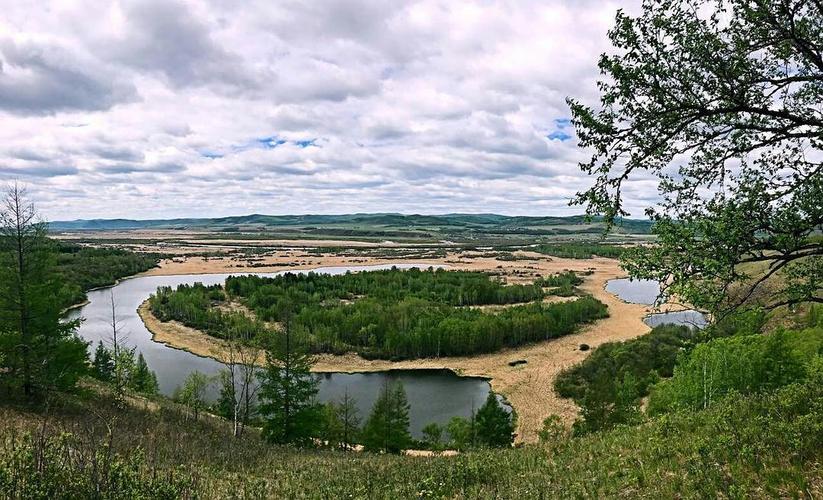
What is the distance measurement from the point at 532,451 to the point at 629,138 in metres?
9.77

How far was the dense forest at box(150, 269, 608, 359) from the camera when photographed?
215ft

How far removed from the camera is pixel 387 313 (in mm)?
74438

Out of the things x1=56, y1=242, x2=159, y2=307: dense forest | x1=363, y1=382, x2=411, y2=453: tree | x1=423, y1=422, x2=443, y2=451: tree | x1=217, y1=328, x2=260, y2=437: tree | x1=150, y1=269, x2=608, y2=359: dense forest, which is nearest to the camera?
x1=217, y1=328, x2=260, y2=437: tree

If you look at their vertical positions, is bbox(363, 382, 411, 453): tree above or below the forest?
below

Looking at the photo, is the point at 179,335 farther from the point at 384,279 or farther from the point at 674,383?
the point at 674,383

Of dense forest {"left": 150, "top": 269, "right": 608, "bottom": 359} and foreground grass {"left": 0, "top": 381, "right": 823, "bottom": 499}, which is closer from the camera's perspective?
foreground grass {"left": 0, "top": 381, "right": 823, "bottom": 499}

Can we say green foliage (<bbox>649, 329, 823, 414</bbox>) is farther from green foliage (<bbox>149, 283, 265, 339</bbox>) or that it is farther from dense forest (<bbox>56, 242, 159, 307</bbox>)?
dense forest (<bbox>56, 242, 159, 307</bbox>)

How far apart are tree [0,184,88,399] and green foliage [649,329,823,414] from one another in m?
28.0

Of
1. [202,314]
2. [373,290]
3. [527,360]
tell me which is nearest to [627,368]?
[527,360]

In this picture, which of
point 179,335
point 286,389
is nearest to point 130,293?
point 179,335

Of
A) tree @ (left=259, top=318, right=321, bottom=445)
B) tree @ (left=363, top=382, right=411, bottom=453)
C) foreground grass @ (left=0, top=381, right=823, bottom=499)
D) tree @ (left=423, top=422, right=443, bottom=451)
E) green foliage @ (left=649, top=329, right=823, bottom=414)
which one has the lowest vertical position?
tree @ (left=423, top=422, right=443, bottom=451)

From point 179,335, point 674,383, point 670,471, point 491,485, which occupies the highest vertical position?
point 670,471

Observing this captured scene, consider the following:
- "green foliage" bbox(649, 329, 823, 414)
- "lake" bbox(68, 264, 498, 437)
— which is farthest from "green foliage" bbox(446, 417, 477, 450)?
"green foliage" bbox(649, 329, 823, 414)

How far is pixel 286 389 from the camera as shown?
26859mm
